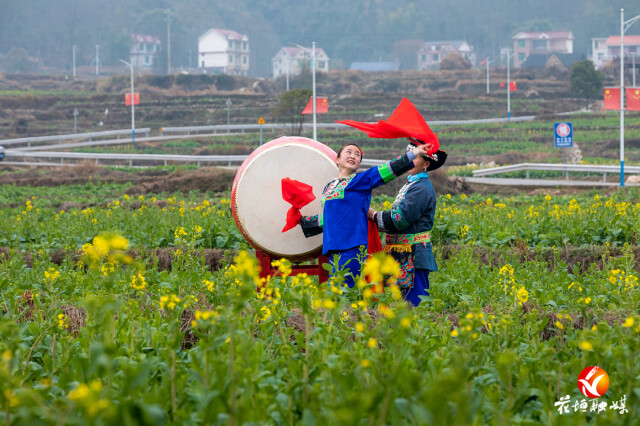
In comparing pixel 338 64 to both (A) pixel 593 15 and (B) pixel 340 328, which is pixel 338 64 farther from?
(B) pixel 340 328

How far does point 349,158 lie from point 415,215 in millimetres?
633

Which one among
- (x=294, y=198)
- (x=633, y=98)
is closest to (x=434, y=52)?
(x=633, y=98)

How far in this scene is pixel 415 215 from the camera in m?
5.41

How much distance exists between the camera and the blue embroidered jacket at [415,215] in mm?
5414

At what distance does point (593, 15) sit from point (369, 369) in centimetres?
13311

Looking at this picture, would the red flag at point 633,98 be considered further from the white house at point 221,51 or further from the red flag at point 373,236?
the white house at point 221,51

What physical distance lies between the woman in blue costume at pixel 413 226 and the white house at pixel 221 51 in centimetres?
9785

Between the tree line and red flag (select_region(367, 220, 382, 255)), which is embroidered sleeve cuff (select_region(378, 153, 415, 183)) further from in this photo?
the tree line

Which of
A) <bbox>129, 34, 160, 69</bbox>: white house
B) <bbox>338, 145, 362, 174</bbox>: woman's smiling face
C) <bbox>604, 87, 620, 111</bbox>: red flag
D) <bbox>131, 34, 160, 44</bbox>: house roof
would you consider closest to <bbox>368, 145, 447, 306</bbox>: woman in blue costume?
<bbox>338, 145, 362, 174</bbox>: woman's smiling face

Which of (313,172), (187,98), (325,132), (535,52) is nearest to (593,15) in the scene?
(535,52)

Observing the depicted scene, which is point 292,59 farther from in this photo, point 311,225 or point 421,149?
point 421,149

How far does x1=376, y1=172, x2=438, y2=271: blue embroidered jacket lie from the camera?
213 inches

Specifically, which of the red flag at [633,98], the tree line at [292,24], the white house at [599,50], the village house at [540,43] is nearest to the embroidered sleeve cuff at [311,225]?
the red flag at [633,98]

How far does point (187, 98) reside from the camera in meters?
62.7
